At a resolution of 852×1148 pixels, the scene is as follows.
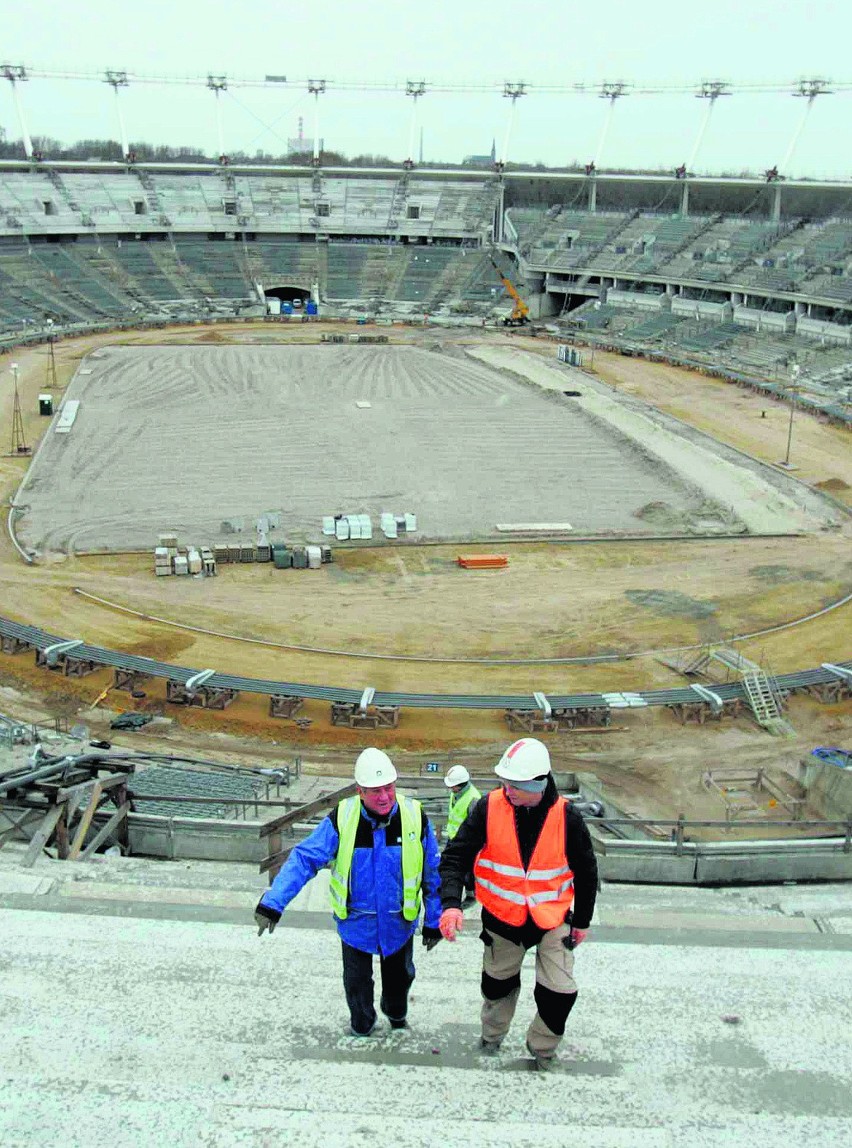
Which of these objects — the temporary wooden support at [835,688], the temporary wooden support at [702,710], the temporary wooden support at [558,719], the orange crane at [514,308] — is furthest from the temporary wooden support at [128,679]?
the orange crane at [514,308]

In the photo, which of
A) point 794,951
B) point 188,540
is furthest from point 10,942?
point 188,540

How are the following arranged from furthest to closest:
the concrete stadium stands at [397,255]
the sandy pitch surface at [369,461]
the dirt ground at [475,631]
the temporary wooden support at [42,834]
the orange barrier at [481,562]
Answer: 1. the concrete stadium stands at [397,255]
2. the sandy pitch surface at [369,461]
3. the orange barrier at [481,562]
4. the dirt ground at [475,631]
5. the temporary wooden support at [42,834]

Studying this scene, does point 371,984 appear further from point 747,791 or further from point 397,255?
point 397,255

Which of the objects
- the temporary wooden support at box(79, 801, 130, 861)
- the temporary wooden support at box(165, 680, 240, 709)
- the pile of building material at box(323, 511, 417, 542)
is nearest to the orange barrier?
the pile of building material at box(323, 511, 417, 542)

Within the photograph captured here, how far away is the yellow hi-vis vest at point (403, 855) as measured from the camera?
5.12 m

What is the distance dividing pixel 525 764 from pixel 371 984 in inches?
53.9

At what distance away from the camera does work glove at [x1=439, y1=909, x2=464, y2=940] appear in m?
4.96

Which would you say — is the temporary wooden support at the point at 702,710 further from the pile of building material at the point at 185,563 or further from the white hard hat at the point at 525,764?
the white hard hat at the point at 525,764

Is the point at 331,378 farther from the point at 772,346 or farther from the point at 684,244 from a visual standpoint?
the point at 684,244

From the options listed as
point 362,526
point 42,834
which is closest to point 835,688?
point 362,526

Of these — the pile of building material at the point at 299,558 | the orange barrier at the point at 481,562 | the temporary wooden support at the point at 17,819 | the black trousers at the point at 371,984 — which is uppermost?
the black trousers at the point at 371,984

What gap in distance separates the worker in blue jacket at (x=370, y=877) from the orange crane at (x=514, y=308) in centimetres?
6018

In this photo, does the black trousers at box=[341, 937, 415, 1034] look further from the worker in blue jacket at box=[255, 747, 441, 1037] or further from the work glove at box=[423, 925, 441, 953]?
the work glove at box=[423, 925, 441, 953]

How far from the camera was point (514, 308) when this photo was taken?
66938 millimetres
